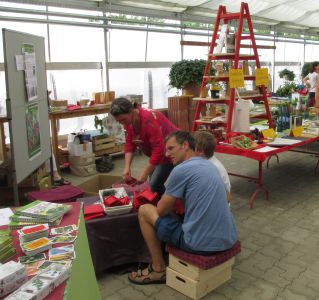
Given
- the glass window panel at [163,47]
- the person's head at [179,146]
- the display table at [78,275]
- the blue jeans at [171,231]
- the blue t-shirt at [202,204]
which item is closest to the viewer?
the display table at [78,275]

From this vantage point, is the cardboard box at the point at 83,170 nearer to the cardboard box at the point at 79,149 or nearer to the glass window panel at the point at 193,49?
the cardboard box at the point at 79,149

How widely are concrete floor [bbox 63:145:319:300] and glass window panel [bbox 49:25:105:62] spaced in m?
3.04

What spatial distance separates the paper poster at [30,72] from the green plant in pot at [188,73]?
3.08m

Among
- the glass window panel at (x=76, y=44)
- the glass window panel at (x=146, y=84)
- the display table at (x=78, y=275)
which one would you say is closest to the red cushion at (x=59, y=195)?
the display table at (x=78, y=275)

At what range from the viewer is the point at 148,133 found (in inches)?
115

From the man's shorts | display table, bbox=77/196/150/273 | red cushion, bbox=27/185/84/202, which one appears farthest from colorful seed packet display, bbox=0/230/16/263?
red cushion, bbox=27/185/84/202

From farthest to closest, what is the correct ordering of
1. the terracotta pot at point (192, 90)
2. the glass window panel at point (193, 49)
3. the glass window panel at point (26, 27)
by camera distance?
the glass window panel at point (193, 49) < the terracotta pot at point (192, 90) < the glass window panel at point (26, 27)

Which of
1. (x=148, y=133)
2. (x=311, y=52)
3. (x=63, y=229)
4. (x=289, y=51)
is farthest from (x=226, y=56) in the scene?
(x=311, y=52)

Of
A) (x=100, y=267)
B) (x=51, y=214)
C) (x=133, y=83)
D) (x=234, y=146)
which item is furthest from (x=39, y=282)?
(x=133, y=83)

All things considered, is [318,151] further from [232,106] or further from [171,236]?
[171,236]

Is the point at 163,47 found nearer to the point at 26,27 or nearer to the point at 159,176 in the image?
the point at 26,27

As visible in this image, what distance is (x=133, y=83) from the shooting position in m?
6.79

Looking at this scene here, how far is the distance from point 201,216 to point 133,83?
4854mm

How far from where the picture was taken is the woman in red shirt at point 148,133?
2811 millimetres
